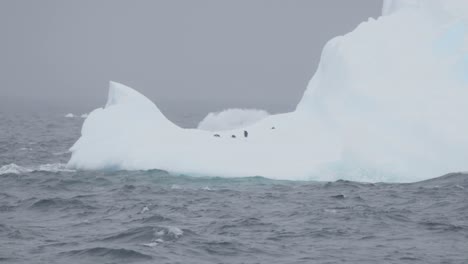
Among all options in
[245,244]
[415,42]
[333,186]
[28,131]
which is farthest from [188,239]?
[28,131]

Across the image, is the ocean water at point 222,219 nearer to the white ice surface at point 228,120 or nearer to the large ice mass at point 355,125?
the large ice mass at point 355,125

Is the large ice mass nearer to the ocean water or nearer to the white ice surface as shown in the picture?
the ocean water

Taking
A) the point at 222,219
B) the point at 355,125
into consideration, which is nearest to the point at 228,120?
the point at 355,125

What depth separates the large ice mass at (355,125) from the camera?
2853 cm

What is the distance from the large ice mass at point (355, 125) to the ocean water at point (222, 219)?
96 centimetres

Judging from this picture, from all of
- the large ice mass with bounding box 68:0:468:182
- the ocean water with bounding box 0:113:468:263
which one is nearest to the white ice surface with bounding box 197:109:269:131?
the large ice mass with bounding box 68:0:468:182

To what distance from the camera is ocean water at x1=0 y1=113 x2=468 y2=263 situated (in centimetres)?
1731

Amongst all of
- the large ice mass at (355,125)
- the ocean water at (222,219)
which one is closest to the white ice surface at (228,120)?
the large ice mass at (355,125)

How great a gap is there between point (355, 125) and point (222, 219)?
10554 millimetres

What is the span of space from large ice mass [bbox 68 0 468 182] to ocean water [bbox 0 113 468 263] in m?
0.96

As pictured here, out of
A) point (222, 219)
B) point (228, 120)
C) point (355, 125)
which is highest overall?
point (228, 120)

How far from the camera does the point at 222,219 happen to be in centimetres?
2145

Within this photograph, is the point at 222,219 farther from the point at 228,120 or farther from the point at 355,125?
the point at 228,120

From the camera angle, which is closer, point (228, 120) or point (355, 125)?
point (355, 125)
